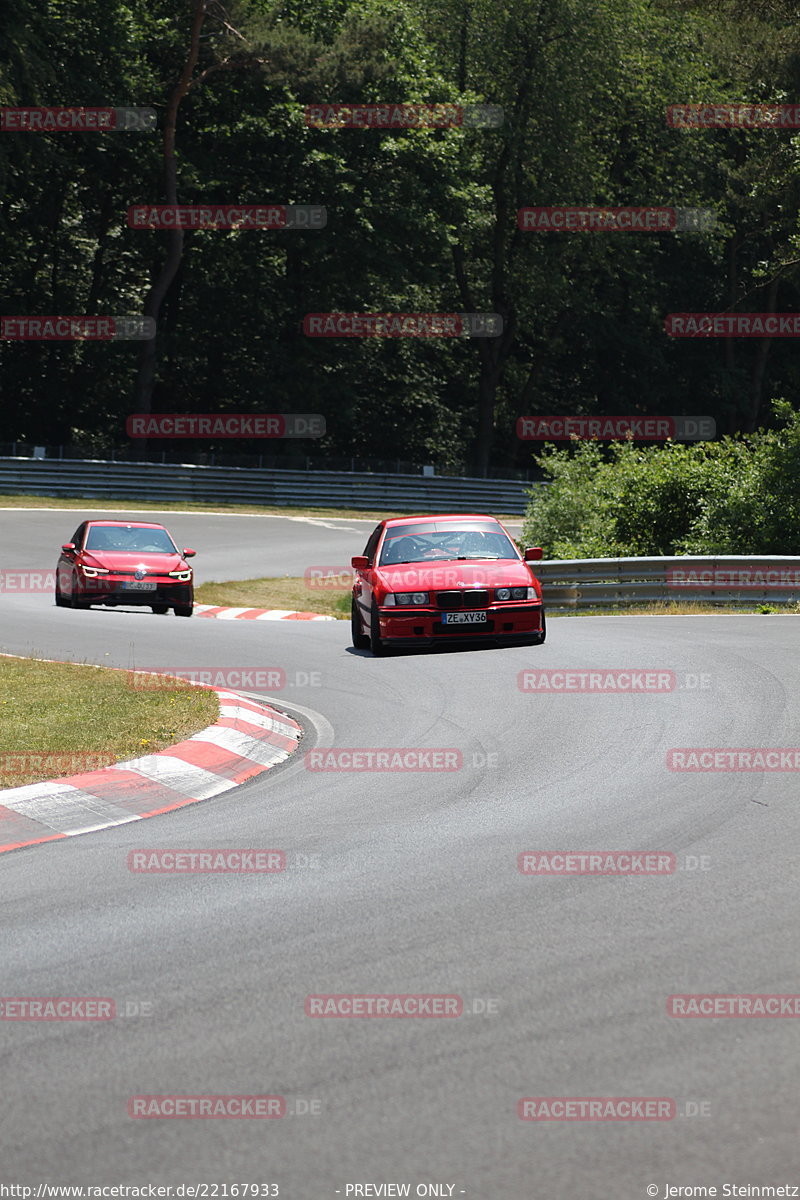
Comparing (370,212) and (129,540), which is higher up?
(370,212)

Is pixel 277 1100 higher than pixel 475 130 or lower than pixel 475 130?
lower

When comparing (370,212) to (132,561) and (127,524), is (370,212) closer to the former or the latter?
(127,524)

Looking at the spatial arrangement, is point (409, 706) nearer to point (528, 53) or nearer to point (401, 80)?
point (401, 80)

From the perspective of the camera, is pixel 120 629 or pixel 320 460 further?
pixel 320 460

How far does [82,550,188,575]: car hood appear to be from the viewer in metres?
23.1

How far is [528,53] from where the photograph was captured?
58.6m

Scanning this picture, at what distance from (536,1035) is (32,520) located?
127ft

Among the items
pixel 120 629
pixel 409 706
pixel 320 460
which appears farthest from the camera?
pixel 320 460

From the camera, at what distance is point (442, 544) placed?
687 inches

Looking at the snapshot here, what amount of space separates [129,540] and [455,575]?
30.6 ft

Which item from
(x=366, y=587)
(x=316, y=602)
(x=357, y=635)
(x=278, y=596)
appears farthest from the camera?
(x=278, y=596)

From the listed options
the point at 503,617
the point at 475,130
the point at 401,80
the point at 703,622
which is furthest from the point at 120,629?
the point at 475,130

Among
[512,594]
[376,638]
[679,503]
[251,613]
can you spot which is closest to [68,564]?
[251,613]

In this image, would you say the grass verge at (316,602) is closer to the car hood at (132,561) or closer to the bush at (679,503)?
the bush at (679,503)
